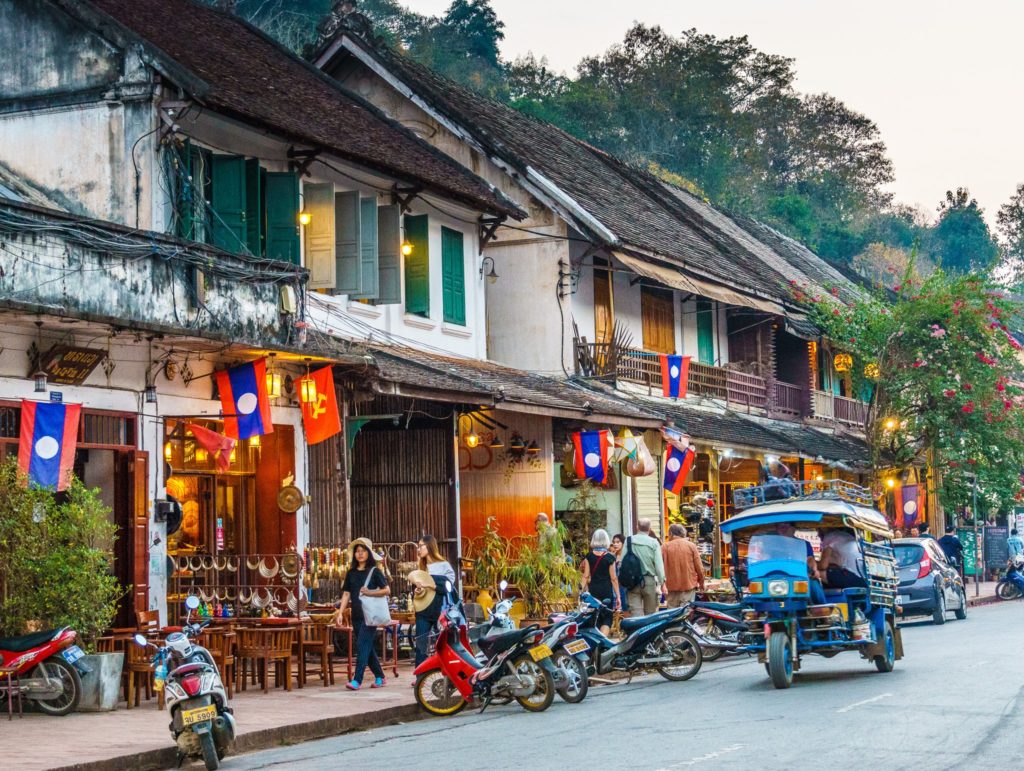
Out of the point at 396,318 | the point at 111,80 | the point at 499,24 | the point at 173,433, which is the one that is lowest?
the point at 173,433

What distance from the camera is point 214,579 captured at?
57.3 feet

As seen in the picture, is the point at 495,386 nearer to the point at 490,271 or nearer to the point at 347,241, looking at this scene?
the point at 347,241

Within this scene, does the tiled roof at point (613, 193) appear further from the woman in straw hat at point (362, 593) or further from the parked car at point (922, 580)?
the woman in straw hat at point (362, 593)

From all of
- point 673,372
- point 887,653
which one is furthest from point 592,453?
point 887,653

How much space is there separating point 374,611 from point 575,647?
7.46 ft

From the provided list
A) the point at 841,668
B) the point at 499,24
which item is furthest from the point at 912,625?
the point at 499,24

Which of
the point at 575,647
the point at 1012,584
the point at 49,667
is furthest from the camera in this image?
the point at 1012,584

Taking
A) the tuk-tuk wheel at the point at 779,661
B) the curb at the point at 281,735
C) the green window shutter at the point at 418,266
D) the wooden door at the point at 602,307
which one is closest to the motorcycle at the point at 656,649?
the tuk-tuk wheel at the point at 779,661

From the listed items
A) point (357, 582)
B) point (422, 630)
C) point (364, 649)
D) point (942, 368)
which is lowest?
point (364, 649)

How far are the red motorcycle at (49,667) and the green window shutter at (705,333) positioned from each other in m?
20.4

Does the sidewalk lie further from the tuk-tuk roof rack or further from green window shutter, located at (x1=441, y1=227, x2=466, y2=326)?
green window shutter, located at (x1=441, y1=227, x2=466, y2=326)

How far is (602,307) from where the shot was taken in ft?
92.8

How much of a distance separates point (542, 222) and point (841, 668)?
38.8 ft

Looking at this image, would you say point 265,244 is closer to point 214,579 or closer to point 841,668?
point 214,579
